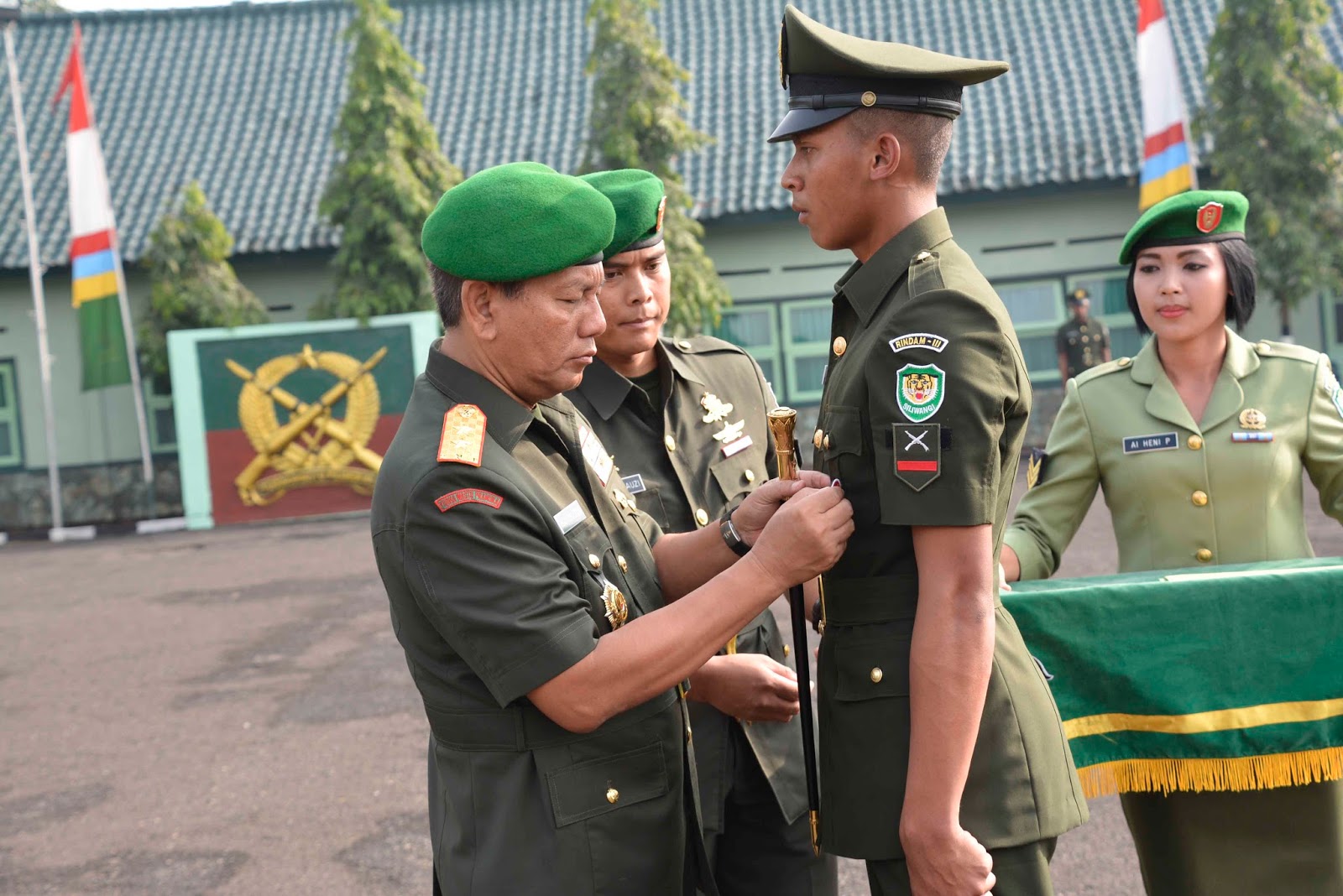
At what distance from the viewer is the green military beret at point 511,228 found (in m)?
2.05

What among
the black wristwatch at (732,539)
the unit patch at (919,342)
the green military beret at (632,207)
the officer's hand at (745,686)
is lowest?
the officer's hand at (745,686)

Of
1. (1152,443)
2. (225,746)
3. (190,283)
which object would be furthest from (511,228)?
(190,283)

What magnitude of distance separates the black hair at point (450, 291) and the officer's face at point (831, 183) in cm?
48

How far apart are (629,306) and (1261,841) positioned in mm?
1856

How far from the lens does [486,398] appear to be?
2158mm

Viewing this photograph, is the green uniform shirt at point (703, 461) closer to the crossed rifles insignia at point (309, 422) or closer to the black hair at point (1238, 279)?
the black hair at point (1238, 279)

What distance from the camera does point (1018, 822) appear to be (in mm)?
2031

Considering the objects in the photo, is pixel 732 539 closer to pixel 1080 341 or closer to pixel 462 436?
pixel 462 436

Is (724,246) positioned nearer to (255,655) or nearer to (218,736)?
(255,655)

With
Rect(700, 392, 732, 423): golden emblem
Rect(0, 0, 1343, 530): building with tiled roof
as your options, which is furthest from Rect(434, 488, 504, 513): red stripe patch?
Rect(0, 0, 1343, 530): building with tiled roof

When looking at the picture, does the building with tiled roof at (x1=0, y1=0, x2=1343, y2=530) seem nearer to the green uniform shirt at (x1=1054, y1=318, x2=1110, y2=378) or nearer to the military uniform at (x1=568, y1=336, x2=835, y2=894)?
the green uniform shirt at (x1=1054, y1=318, x2=1110, y2=378)

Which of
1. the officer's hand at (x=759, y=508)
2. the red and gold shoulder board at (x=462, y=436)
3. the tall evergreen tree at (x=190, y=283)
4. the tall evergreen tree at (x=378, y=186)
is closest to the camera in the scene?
the red and gold shoulder board at (x=462, y=436)

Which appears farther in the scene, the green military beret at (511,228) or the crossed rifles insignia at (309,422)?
the crossed rifles insignia at (309,422)

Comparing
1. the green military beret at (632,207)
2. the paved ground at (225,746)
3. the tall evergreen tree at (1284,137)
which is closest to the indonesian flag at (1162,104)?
the tall evergreen tree at (1284,137)
